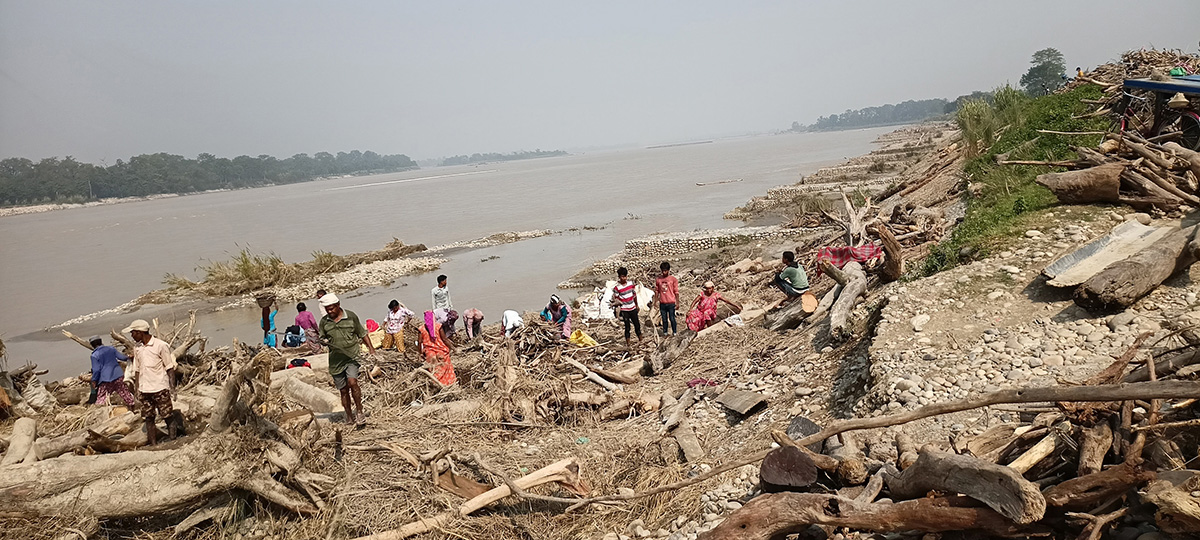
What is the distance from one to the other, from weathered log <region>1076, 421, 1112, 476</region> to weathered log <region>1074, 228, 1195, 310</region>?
10.3 feet

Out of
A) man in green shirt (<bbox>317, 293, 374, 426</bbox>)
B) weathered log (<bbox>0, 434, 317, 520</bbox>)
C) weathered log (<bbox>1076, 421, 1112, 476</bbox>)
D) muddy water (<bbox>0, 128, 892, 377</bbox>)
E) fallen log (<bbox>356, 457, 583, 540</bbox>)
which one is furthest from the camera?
muddy water (<bbox>0, 128, 892, 377</bbox>)

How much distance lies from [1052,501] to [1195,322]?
332 cm

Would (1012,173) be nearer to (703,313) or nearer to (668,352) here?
(703,313)

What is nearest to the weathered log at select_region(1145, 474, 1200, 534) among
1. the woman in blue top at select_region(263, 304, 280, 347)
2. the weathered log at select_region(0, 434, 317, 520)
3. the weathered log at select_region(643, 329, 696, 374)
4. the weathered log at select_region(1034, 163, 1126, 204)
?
the weathered log at select_region(0, 434, 317, 520)

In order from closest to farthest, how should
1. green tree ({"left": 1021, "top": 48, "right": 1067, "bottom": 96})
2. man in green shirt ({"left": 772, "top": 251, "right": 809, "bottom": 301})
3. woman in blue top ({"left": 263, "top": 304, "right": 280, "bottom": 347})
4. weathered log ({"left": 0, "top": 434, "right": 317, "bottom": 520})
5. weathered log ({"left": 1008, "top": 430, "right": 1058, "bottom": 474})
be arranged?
weathered log ({"left": 1008, "top": 430, "right": 1058, "bottom": 474}) → weathered log ({"left": 0, "top": 434, "right": 317, "bottom": 520}) → man in green shirt ({"left": 772, "top": 251, "right": 809, "bottom": 301}) → woman in blue top ({"left": 263, "top": 304, "right": 280, "bottom": 347}) → green tree ({"left": 1021, "top": 48, "right": 1067, "bottom": 96})

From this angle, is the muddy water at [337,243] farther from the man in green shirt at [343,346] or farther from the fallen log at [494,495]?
the fallen log at [494,495]

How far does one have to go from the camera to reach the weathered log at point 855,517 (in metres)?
2.90

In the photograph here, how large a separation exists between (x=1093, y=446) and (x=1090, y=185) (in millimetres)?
6828

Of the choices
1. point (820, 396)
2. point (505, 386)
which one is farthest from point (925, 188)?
point (505, 386)

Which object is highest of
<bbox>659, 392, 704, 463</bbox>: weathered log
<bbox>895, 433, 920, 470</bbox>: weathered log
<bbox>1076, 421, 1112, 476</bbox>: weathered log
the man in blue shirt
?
<bbox>1076, 421, 1112, 476</bbox>: weathered log

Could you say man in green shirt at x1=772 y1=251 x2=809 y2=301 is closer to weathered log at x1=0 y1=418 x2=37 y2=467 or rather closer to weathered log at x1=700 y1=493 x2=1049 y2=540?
weathered log at x1=700 y1=493 x2=1049 y2=540

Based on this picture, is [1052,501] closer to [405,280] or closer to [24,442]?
[24,442]

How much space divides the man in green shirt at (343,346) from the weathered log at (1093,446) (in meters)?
6.16

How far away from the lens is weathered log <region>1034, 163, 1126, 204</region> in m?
8.02
